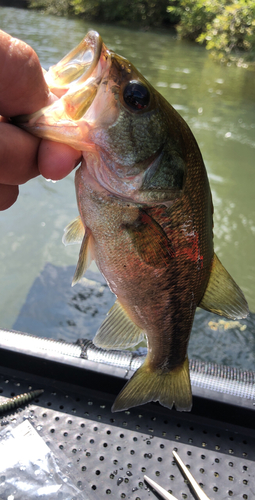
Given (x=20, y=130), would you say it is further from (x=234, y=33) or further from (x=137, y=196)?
(x=234, y=33)

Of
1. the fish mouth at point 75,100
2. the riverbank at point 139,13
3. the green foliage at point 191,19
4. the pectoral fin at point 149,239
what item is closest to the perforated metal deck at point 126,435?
the pectoral fin at point 149,239

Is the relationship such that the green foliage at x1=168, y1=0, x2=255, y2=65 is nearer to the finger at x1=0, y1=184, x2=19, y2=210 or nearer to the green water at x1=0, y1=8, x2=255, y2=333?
the green water at x1=0, y1=8, x2=255, y2=333

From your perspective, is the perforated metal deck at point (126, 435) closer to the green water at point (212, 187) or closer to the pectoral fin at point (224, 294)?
the pectoral fin at point (224, 294)

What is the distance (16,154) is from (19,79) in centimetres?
21

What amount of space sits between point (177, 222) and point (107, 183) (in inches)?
10.9

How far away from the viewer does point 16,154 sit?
3.63ft

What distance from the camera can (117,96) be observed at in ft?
3.79

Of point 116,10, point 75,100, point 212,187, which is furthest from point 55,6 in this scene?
point 75,100

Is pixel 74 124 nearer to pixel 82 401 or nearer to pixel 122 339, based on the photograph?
pixel 122 339

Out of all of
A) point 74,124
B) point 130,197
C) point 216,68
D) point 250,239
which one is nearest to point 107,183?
point 130,197

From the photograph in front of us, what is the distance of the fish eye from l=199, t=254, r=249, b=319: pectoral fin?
631mm

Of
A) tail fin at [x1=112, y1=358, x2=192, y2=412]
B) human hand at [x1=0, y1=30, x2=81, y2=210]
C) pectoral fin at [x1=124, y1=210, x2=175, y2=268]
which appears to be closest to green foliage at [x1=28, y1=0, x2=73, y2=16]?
human hand at [x1=0, y1=30, x2=81, y2=210]

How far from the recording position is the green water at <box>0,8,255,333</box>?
412cm

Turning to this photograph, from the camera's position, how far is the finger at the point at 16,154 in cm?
107
